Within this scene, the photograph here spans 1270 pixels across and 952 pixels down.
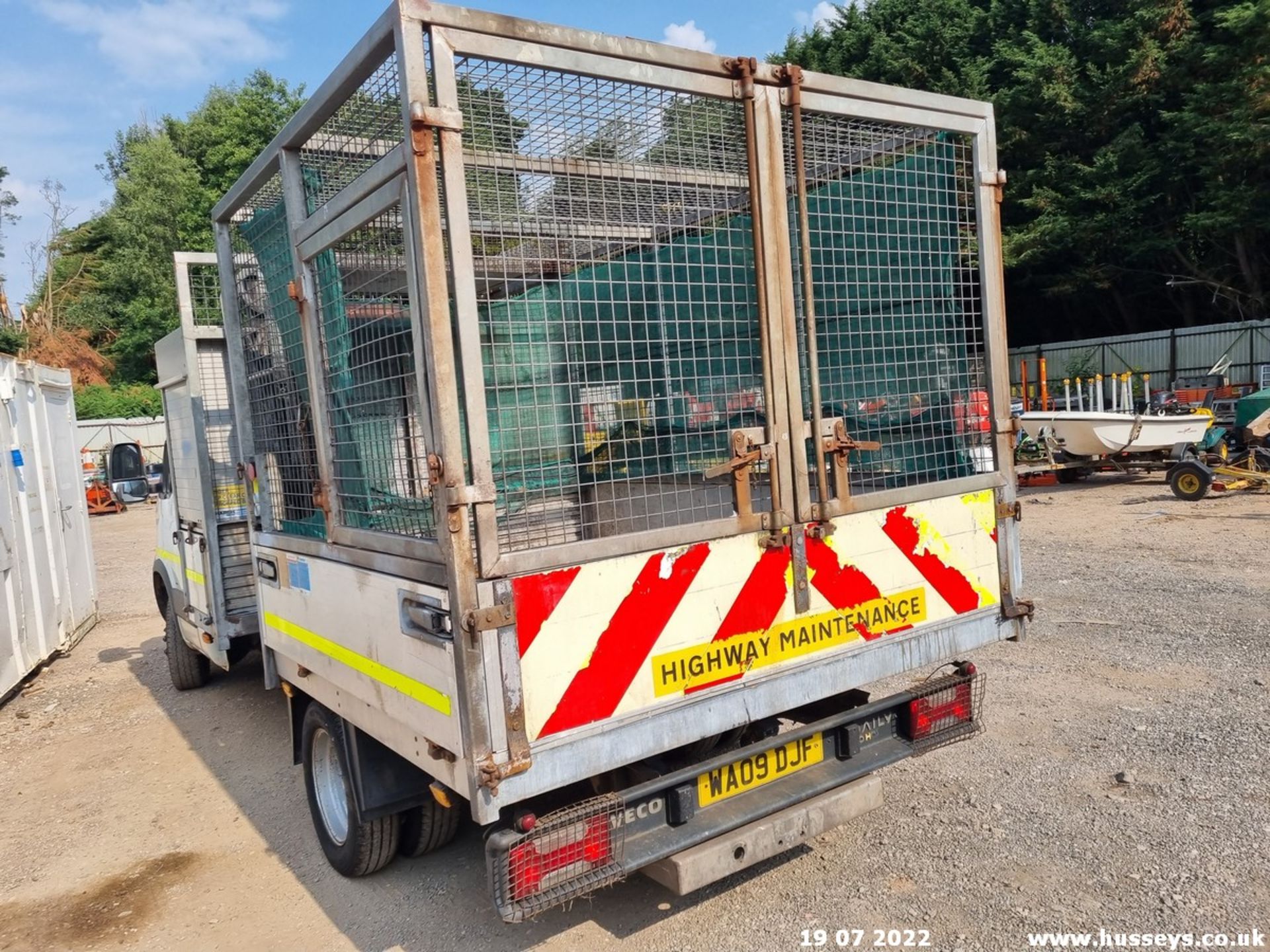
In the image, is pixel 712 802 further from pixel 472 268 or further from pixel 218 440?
pixel 218 440

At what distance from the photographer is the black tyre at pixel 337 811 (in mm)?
3604

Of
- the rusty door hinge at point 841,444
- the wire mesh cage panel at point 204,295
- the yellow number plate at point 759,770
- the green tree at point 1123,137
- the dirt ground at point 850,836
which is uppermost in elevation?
the green tree at point 1123,137

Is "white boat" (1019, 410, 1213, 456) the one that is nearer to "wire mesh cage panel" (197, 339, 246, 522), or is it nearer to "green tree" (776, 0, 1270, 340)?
"green tree" (776, 0, 1270, 340)

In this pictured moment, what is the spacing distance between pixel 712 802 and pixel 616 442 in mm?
1259

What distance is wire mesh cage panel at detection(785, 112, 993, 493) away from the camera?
3.38 m

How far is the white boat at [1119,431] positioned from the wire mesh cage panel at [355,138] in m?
12.7

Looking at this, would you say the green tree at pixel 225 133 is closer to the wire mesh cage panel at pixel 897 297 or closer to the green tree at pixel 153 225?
the green tree at pixel 153 225

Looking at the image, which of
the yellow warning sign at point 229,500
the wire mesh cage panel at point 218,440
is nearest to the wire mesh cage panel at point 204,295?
the wire mesh cage panel at point 218,440

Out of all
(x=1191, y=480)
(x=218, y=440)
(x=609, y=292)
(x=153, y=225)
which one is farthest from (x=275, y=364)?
(x=153, y=225)

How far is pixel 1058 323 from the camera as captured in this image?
3228 cm

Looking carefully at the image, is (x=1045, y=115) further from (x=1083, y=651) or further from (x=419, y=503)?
(x=419, y=503)

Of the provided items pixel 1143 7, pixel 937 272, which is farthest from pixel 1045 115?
pixel 937 272

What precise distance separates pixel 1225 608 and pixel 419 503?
632 centimetres

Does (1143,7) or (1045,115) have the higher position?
(1143,7)
